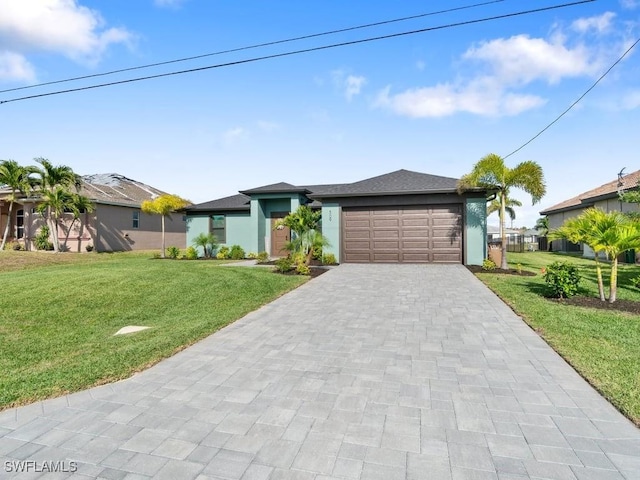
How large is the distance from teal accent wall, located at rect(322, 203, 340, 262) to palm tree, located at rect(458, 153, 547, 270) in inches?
238

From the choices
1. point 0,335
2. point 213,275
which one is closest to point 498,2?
point 213,275

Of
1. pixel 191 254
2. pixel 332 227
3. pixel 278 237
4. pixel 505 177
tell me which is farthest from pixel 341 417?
pixel 191 254

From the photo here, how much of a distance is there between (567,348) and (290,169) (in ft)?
67.7

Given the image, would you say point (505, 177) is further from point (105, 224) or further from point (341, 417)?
point (105, 224)

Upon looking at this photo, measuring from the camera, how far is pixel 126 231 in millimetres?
23266

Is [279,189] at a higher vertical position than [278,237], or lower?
higher

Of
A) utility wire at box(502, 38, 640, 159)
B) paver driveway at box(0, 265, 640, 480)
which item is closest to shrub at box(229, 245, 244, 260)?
→ utility wire at box(502, 38, 640, 159)

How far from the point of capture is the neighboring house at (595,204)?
699 inches

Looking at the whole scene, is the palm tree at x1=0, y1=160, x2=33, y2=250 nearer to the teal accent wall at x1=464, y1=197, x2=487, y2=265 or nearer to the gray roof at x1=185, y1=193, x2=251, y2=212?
the gray roof at x1=185, y1=193, x2=251, y2=212

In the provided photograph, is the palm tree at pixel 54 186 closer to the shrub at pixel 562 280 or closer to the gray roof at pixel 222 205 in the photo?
the gray roof at pixel 222 205

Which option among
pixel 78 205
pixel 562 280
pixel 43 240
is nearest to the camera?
pixel 562 280

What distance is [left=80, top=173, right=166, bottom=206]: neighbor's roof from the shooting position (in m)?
22.5

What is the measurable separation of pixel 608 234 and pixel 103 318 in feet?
36.4

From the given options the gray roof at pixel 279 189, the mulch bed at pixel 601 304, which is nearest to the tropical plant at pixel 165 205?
the gray roof at pixel 279 189
